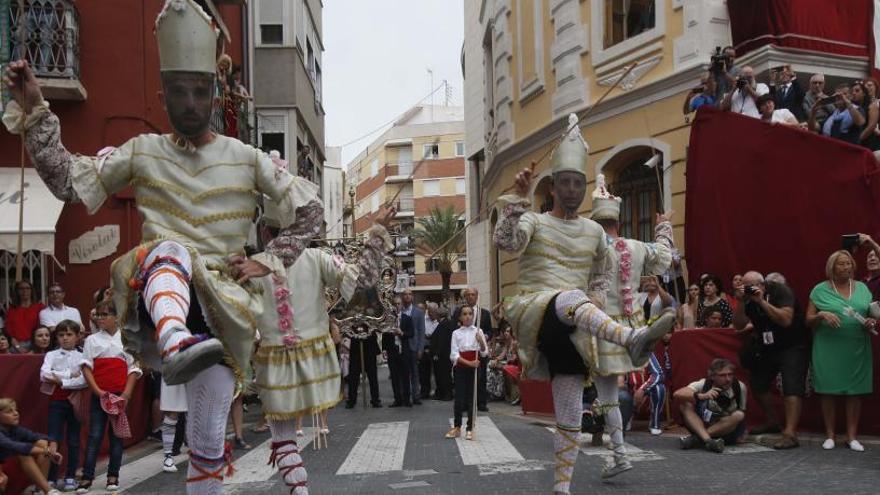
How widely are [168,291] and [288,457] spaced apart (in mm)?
1750

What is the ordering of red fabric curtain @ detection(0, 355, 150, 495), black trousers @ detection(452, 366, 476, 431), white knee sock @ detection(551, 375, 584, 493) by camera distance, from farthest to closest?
black trousers @ detection(452, 366, 476, 431), red fabric curtain @ detection(0, 355, 150, 495), white knee sock @ detection(551, 375, 584, 493)

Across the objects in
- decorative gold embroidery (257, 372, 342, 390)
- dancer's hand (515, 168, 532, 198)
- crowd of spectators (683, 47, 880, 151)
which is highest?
crowd of spectators (683, 47, 880, 151)

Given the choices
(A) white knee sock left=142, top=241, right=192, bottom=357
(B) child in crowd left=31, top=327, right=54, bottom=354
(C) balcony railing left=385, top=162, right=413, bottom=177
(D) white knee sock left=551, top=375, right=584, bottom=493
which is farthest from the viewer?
(C) balcony railing left=385, top=162, right=413, bottom=177

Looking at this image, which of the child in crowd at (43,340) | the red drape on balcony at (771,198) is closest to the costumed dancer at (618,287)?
the red drape on balcony at (771,198)

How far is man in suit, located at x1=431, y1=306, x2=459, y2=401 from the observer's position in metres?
18.4

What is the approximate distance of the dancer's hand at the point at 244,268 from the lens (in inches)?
191

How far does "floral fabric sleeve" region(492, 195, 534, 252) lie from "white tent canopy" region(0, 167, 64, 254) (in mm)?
9603

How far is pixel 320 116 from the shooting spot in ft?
129

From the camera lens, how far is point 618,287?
8.99 metres

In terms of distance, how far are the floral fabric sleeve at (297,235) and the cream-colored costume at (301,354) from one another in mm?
231

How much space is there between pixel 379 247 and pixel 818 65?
40.0 ft

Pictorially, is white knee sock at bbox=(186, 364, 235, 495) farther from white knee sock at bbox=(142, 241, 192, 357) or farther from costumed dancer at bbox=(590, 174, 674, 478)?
costumed dancer at bbox=(590, 174, 674, 478)

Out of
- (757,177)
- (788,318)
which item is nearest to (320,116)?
(757,177)

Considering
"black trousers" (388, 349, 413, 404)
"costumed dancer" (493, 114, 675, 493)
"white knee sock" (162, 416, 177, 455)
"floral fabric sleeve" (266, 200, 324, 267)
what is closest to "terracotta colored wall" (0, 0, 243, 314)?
→ "black trousers" (388, 349, 413, 404)
